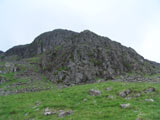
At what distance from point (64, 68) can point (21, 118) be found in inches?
1377

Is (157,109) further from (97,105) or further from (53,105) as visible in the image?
(53,105)

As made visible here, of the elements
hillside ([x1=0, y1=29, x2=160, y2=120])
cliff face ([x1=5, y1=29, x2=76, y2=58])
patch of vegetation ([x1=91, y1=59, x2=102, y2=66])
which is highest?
cliff face ([x1=5, y1=29, x2=76, y2=58])

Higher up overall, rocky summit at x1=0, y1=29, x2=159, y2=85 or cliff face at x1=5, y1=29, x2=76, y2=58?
cliff face at x1=5, y1=29, x2=76, y2=58

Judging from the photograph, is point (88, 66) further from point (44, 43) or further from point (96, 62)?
point (44, 43)

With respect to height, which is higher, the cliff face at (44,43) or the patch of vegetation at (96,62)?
the cliff face at (44,43)

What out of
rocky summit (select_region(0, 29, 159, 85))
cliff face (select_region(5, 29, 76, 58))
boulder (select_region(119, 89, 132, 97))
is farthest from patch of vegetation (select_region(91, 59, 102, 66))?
cliff face (select_region(5, 29, 76, 58))

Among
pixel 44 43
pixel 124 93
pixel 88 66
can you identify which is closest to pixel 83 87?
pixel 124 93

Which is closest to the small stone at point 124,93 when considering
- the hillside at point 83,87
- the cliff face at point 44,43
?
the hillside at point 83,87

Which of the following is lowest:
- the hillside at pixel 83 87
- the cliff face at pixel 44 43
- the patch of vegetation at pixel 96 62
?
the hillside at pixel 83 87

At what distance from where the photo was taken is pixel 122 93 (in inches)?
687

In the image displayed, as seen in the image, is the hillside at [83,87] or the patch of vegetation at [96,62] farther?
the patch of vegetation at [96,62]

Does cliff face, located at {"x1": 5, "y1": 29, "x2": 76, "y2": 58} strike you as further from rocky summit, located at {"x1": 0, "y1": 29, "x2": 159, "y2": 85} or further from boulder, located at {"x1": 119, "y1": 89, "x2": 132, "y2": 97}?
boulder, located at {"x1": 119, "y1": 89, "x2": 132, "y2": 97}

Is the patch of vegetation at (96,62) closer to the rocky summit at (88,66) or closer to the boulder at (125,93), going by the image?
the rocky summit at (88,66)

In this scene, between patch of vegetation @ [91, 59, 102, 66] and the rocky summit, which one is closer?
the rocky summit
